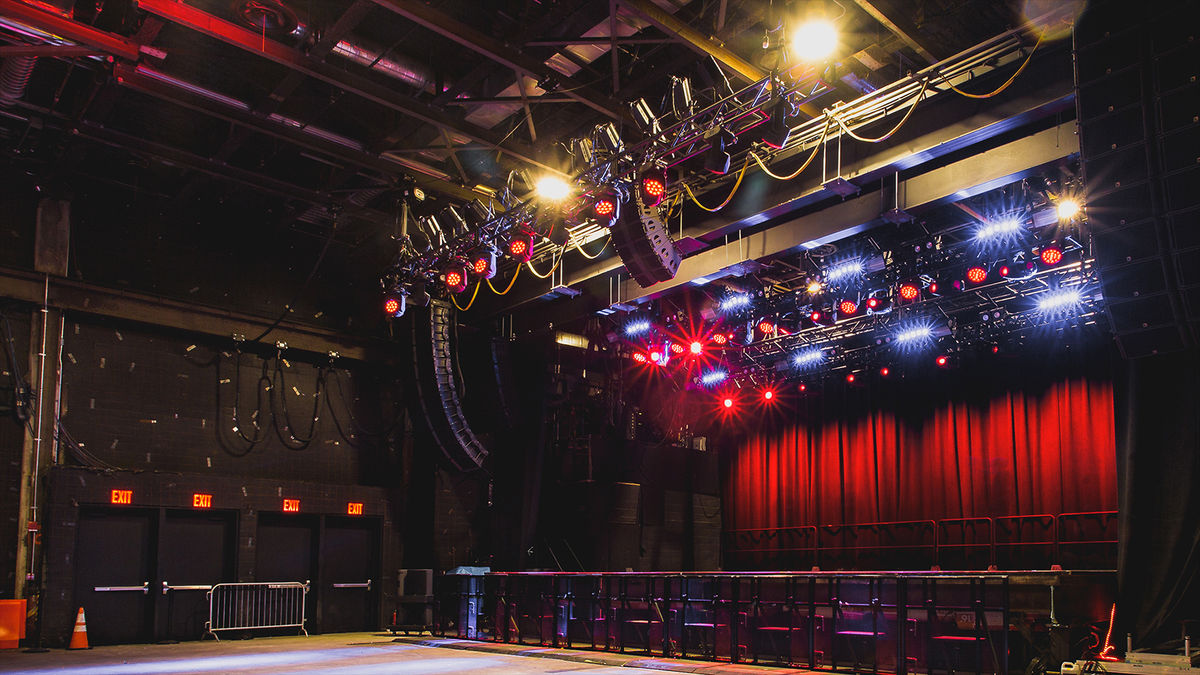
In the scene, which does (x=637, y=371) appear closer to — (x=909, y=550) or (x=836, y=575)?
(x=909, y=550)

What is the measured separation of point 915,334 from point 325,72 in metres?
11.4

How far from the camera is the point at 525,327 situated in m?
15.4

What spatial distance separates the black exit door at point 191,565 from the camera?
12875 mm

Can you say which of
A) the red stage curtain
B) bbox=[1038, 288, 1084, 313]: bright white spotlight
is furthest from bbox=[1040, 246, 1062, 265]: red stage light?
the red stage curtain

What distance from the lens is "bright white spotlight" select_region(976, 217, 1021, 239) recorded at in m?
11.4

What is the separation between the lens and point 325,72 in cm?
923

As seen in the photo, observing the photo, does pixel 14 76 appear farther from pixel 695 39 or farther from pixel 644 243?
pixel 695 39

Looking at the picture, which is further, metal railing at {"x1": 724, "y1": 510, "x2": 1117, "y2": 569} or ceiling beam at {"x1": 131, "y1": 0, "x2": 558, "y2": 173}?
metal railing at {"x1": 724, "y1": 510, "x2": 1117, "y2": 569}

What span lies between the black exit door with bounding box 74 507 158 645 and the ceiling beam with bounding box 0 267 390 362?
9.09 ft

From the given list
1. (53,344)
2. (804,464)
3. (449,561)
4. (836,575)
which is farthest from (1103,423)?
(53,344)

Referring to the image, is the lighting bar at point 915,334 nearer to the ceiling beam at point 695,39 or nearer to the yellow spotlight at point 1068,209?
the yellow spotlight at point 1068,209

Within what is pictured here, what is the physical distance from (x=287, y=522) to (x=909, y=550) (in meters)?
11.8

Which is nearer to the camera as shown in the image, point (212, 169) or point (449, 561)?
point (212, 169)

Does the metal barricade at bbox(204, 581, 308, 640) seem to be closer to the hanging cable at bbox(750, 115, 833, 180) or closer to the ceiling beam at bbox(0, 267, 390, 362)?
the ceiling beam at bbox(0, 267, 390, 362)
